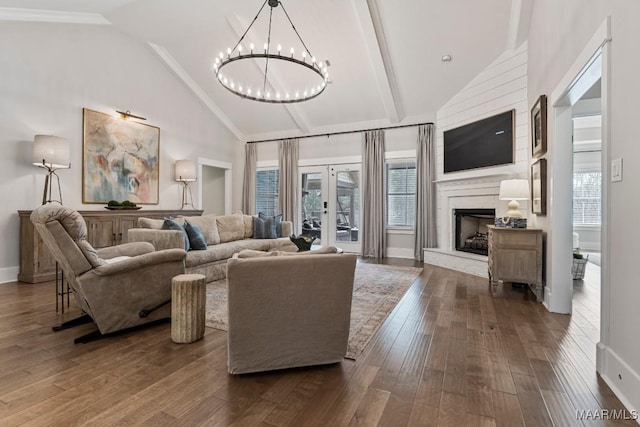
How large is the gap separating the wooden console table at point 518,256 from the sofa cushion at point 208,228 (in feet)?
12.5

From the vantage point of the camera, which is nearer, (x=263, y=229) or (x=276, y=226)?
(x=263, y=229)

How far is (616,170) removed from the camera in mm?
1838

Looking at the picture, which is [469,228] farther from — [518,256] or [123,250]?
[123,250]

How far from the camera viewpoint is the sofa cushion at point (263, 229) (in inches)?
216

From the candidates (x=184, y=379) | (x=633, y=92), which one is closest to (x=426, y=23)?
(x=633, y=92)

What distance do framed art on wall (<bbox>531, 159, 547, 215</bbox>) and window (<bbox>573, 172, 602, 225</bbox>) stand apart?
5008 mm

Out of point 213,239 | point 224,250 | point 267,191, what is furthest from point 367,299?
point 267,191

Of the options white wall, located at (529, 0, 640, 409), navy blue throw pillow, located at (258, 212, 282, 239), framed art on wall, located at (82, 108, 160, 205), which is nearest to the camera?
white wall, located at (529, 0, 640, 409)

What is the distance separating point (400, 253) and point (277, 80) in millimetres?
4265

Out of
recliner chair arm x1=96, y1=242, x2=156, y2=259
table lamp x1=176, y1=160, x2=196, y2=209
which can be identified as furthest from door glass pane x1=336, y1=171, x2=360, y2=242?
recliner chair arm x1=96, y1=242, x2=156, y2=259

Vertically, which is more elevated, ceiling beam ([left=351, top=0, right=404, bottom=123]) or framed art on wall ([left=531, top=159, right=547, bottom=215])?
ceiling beam ([left=351, top=0, right=404, bottom=123])

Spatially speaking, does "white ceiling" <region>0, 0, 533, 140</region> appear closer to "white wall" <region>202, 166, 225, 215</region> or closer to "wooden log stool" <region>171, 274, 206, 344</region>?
"white wall" <region>202, 166, 225, 215</region>

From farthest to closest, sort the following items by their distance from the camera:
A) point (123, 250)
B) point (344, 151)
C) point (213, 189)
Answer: point (213, 189) → point (344, 151) → point (123, 250)

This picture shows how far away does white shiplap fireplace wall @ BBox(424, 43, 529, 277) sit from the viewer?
4.48 metres
